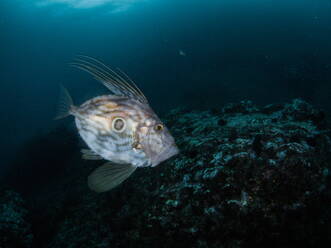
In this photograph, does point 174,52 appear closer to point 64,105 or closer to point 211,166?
point 211,166

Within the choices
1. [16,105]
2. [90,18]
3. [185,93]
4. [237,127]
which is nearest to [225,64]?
[185,93]

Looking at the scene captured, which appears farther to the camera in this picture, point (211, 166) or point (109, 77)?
point (211, 166)

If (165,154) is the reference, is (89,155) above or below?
above

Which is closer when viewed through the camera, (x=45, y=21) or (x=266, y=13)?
(x=266, y=13)

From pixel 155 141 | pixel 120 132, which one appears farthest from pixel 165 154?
pixel 120 132

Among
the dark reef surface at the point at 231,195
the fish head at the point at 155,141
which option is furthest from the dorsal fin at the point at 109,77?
the dark reef surface at the point at 231,195

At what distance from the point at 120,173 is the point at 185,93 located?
18.4m

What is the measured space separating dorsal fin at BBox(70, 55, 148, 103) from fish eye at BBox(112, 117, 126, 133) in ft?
0.70

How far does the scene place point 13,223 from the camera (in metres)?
4.85

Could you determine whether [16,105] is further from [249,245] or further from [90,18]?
[249,245]

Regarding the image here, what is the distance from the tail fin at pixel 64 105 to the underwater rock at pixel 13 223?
147 inches

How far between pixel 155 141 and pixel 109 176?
1.46ft

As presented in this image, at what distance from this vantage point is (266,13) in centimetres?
3916

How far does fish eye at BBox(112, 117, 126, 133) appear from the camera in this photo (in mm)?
1757
